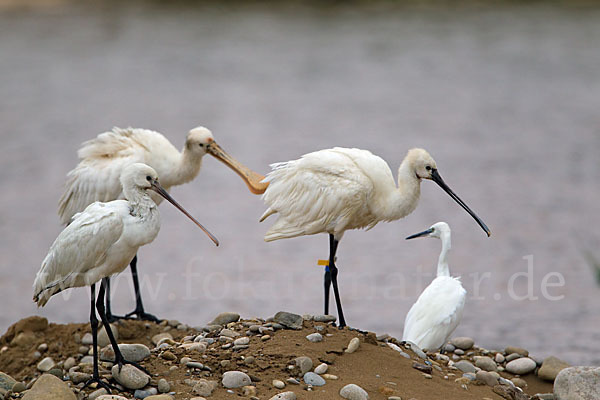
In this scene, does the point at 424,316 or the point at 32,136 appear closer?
the point at 424,316

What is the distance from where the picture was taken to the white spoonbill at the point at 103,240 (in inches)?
228

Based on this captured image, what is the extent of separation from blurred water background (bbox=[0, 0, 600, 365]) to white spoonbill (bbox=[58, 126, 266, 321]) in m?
3.03

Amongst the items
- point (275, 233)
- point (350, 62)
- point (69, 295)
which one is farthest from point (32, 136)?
point (275, 233)

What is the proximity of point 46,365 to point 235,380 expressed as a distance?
2665 mm

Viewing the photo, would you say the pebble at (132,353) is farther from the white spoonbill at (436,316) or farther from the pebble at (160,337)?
the white spoonbill at (436,316)

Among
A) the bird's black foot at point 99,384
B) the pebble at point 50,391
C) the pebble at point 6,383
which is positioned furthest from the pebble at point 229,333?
the pebble at point 6,383

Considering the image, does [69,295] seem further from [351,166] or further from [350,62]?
[350,62]

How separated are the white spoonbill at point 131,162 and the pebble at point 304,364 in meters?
2.62

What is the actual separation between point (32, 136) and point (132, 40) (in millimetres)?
9015

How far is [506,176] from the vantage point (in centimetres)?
1683

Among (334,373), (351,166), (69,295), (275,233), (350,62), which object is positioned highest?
(350,62)

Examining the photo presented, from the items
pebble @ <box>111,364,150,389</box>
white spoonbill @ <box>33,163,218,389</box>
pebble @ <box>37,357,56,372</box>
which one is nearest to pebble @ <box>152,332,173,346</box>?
pebble @ <box>37,357,56,372</box>

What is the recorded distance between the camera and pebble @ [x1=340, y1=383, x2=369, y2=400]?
5605 mm

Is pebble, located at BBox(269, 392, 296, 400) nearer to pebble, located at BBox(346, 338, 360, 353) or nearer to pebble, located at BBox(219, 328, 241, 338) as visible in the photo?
pebble, located at BBox(346, 338, 360, 353)
